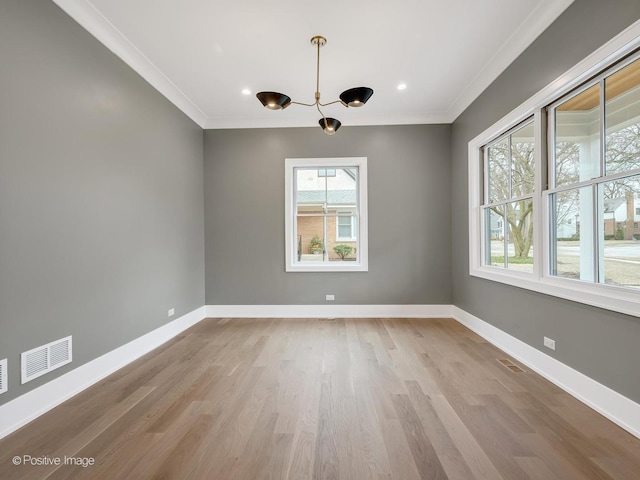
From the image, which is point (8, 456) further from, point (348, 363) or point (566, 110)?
point (566, 110)

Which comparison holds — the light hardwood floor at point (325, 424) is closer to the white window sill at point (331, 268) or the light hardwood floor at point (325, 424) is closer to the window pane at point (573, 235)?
the window pane at point (573, 235)

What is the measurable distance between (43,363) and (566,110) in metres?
4.28

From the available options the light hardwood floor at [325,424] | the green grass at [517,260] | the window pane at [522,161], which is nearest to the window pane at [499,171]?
the window pane at [522,161]

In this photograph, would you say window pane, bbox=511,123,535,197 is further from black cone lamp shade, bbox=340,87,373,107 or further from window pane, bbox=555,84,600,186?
black cone lamp shade, bbox=340,87,373,107

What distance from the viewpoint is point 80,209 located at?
230 cm

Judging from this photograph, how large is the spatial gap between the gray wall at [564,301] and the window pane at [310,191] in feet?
7.03

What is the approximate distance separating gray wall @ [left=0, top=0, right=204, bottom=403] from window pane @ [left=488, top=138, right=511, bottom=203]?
3.84 m

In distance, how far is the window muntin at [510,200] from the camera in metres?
2.84

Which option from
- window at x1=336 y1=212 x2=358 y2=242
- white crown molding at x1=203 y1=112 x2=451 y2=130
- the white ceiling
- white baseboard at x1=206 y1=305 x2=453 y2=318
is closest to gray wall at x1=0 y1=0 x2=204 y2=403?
the white ceiling

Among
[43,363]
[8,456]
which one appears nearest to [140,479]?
[8,456]

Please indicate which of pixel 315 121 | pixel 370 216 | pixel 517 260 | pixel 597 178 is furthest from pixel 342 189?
pixel 597 178

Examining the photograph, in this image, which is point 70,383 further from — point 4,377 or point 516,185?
point 516,185

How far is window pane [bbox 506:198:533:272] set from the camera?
2.82 meters

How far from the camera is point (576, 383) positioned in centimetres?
215
